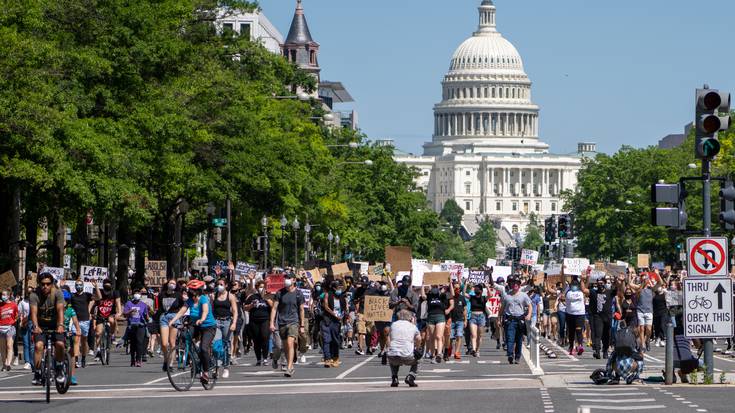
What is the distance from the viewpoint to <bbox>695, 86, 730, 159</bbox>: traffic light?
26.8 meters

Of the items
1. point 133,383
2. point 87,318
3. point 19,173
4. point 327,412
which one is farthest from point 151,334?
point 327,412

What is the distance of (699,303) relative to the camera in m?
28.4

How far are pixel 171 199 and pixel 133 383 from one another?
2909cm

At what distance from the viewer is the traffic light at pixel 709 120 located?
26.8m

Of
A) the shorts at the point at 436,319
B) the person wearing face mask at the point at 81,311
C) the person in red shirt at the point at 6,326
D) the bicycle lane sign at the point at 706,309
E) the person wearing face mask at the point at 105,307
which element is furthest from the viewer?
the person wearing face mask at the point at 105,307

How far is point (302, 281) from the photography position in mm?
48000

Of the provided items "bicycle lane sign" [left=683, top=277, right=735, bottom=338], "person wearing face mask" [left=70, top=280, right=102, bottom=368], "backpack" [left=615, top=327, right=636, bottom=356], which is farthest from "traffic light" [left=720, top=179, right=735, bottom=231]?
"person wearing face mask" [left=70, top=280, right=102, bottom=368]

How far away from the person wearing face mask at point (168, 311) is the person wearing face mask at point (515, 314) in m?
6.26

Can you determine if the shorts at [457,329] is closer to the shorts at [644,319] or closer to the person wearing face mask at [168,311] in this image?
the shorts at [644,319]

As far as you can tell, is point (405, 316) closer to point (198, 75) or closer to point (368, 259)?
point (198, 75)

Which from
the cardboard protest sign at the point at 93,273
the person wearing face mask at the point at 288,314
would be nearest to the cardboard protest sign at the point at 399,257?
the cardboard protest sign at the point at 93,273

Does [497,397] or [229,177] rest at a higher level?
[229,177]

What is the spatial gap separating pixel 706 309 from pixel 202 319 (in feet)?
24.0

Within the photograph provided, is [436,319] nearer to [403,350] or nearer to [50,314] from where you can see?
[403,350]
